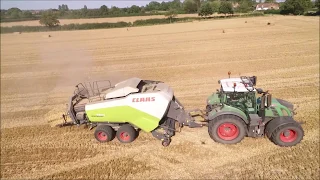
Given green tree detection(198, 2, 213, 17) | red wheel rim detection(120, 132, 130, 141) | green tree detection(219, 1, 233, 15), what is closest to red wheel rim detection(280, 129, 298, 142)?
red wheel rim detection(120, 132, 130, 141)

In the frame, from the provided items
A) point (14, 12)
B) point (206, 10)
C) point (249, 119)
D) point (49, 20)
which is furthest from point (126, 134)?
point (206, 10)

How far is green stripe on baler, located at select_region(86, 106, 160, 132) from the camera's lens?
675 centimetres

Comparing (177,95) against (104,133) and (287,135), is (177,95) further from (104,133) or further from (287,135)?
(287,135)

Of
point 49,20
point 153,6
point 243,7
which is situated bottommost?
point 49,20

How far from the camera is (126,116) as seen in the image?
6.85m

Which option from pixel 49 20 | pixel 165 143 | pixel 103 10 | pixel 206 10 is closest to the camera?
pixel 165 143

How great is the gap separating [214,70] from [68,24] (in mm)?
31307

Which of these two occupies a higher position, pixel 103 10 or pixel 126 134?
pixel 103 10

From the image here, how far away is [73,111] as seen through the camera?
7293 millimetres

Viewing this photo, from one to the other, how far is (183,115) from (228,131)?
1283 millimetres

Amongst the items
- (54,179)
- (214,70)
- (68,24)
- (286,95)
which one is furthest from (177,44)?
(68,24)

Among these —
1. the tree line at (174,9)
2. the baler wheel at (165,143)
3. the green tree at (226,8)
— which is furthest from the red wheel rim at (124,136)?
the green tree at (226,8)

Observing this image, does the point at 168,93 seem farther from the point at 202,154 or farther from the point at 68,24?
the point at 68,24

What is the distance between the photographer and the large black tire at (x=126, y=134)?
707 centimetres
